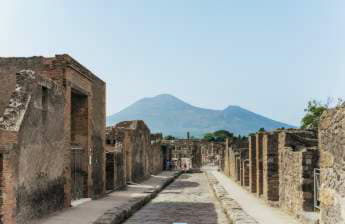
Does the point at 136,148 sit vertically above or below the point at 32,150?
below

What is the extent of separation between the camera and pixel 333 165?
679cm

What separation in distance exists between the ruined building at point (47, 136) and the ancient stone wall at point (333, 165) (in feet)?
17.1

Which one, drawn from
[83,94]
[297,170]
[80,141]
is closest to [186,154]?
[80,141]

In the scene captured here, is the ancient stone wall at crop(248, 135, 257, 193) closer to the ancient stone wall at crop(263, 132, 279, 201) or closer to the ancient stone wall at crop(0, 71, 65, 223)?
the ancient stone wall at crop(263, 132, 279, 201)

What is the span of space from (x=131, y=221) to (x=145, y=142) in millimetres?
19417

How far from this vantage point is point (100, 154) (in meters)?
18.3

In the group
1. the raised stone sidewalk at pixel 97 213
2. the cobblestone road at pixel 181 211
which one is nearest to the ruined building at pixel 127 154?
the cobblestone road at pixel 181 211

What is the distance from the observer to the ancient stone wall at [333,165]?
6.38 metres

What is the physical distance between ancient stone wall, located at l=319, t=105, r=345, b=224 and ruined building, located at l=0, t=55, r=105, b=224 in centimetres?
520

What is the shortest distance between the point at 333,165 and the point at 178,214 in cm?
766

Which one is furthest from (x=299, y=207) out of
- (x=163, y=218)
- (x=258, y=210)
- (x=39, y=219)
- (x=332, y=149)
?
(x=39, y=219)

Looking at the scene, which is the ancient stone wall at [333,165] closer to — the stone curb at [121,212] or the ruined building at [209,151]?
the stone curb at [121,212]

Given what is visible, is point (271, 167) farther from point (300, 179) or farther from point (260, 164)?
point (300, 179)

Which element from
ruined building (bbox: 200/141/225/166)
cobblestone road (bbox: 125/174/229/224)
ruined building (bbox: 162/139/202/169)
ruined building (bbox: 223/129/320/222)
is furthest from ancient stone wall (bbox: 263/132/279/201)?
ruined building (bbox: 200/141/225/166)
